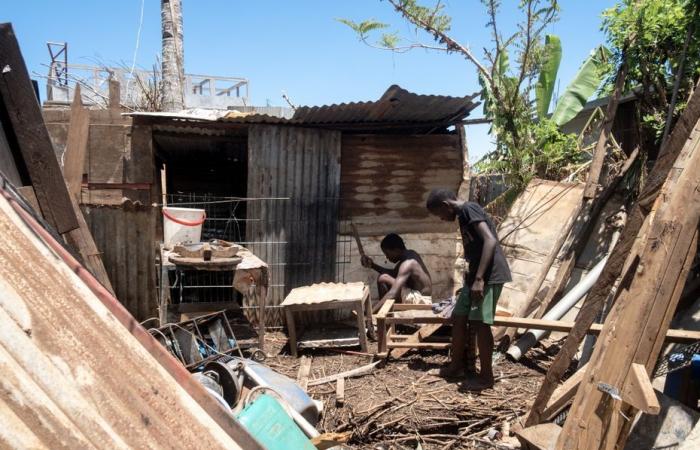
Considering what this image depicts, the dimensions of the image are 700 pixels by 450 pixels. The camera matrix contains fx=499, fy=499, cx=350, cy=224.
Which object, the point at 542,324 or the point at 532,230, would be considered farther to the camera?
the point at 532,230

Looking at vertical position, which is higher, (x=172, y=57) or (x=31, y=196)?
(x=172, y=57)

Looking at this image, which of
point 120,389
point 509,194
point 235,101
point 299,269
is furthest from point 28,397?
point 235,101

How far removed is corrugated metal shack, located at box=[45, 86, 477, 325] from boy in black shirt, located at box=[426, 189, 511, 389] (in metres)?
2.06

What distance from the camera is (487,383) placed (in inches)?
191

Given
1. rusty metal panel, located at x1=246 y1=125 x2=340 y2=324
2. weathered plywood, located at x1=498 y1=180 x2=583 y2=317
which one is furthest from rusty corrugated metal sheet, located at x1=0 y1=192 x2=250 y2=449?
weathered plywood, located at x1=498 y1=180 x2=583 y2=317

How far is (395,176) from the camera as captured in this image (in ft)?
25.5

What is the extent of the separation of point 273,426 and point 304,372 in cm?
290

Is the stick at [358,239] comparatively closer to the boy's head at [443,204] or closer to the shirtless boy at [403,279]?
the shirtless boy at [403,279]

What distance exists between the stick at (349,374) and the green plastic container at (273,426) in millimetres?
2324

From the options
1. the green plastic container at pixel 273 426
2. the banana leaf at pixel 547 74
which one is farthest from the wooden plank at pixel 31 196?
the banana leaf at pixel 547 74

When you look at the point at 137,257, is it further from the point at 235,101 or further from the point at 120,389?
the point at 235,101

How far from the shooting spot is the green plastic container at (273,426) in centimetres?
257

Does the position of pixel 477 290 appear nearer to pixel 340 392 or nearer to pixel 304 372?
pixel 340 392

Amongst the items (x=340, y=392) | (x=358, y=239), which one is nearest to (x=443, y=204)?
(x=340, y=392)
